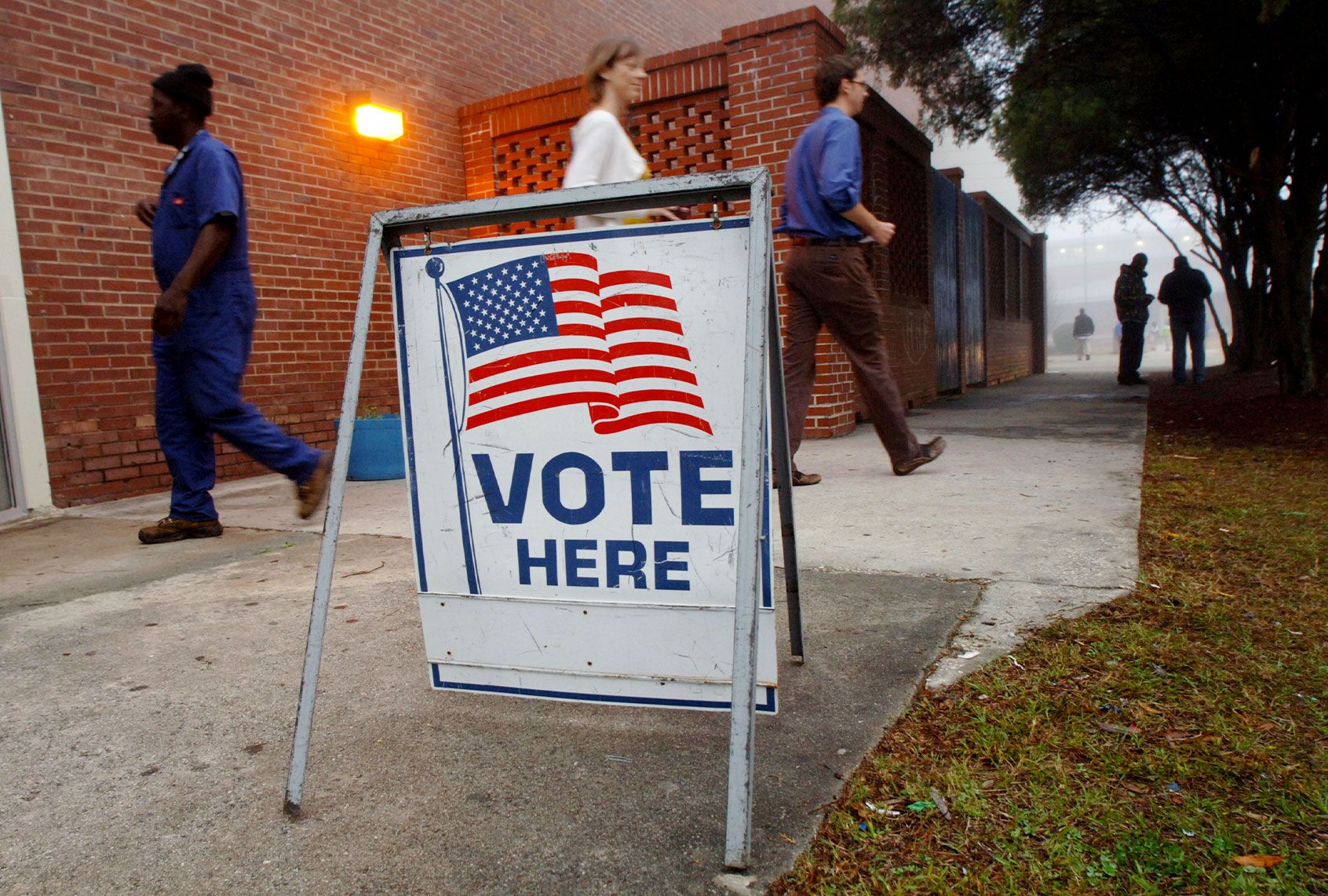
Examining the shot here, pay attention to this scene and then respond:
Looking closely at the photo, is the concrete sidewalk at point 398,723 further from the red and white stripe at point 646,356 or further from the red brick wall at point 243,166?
the red brick wall at point 243,166

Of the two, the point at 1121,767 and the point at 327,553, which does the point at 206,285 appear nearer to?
the point at 327,553

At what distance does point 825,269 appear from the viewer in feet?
14.5

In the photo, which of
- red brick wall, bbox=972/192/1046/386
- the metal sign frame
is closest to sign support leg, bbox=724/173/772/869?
the metal sign frame

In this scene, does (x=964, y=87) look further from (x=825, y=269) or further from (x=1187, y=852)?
(x=1187, y=852)

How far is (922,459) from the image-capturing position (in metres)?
4.87

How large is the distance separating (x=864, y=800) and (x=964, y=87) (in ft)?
43.2

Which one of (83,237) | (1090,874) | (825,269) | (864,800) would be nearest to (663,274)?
(864,800)

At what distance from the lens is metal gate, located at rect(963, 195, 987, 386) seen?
1284 centimetres

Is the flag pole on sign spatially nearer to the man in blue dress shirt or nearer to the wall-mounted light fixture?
the man in blue dress shirt

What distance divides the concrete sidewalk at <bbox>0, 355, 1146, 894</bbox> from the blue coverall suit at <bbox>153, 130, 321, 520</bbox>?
1.71 ft

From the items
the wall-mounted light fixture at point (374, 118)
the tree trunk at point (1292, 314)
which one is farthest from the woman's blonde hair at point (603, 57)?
the tree trunk at point (1292, 314)

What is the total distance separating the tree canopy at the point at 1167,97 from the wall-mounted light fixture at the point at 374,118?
4.89 m

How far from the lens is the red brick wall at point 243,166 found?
5074mm

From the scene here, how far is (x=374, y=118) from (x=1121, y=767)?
6952mm
